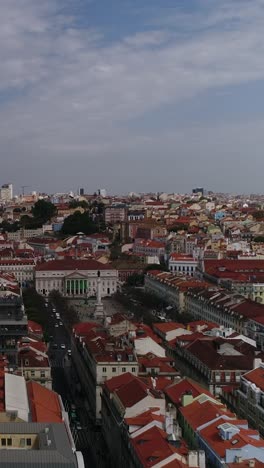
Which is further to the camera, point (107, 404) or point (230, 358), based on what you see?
point (230, 358)

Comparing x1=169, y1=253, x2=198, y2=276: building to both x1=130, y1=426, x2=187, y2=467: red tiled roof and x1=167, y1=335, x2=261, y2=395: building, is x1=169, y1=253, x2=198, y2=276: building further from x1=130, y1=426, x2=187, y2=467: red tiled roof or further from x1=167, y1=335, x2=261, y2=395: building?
x1=130, y1=426, x2=187, y2=467: red tiled roof

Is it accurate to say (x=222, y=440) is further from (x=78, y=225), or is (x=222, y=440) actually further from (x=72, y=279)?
(x=78, y=225)

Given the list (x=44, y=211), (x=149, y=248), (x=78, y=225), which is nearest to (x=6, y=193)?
(x=44, y=211)

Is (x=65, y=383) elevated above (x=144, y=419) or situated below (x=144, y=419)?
below

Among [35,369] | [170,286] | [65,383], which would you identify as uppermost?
[35,369]

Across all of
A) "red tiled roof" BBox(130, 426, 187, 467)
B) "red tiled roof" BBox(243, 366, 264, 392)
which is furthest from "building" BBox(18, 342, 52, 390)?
"red tiled roof" BBox(130, 426, 187, 467)

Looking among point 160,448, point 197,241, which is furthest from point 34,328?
point 197,241

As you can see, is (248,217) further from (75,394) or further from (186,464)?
(186,464)
